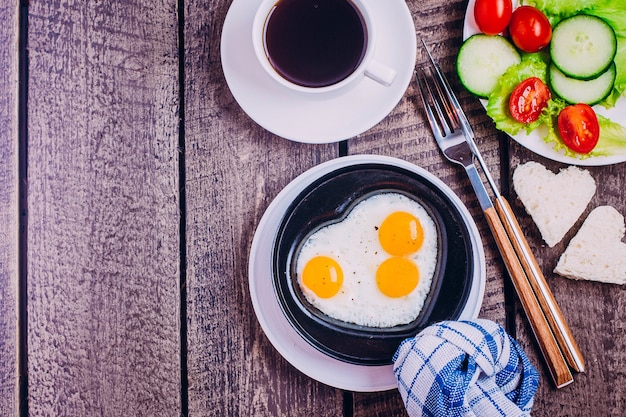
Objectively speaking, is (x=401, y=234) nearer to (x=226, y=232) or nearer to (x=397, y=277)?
(x=397, y=277)

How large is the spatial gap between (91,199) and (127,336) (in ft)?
1.08

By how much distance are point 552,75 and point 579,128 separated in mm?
144

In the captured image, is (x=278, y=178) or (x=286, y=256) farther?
(x=278, y=178)

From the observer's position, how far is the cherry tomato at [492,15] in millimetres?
1323

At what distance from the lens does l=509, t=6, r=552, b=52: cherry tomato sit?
1336mm

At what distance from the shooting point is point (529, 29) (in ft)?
4.39

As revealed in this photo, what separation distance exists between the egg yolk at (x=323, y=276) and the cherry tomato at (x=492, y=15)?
0.62 meters

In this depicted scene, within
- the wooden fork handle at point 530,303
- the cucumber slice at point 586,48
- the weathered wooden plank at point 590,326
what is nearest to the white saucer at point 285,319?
the wooden fork handle at point 530,303

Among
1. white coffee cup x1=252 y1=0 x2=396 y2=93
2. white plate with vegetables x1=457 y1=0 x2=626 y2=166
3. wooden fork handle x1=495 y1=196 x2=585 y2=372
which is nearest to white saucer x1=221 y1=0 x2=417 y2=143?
white coffee cup x1=252 y1=0 x2=396 y2=93

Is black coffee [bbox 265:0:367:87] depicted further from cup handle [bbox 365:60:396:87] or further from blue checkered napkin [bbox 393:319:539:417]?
blue checkered napkin [bbox 393:319:539:417]

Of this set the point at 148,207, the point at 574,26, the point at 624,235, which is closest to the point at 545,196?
the point at 624,235

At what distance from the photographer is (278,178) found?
4.73 ft

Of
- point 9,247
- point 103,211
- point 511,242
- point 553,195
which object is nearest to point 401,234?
point 511,242

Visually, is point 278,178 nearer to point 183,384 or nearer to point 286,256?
point 286,256
